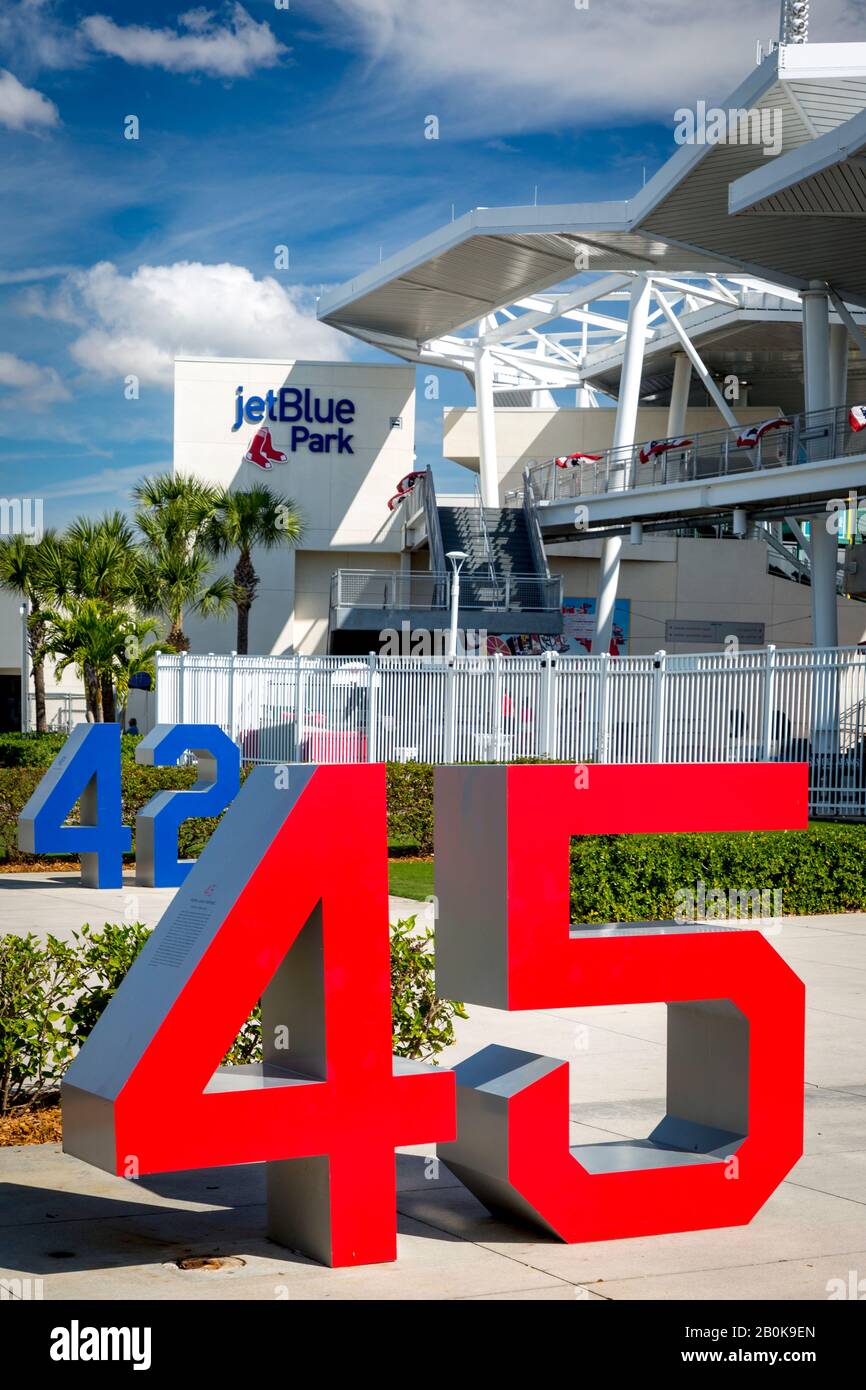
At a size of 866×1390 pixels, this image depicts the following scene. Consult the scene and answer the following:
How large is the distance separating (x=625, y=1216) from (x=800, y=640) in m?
47.2

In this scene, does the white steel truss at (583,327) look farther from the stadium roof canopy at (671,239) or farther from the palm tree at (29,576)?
the palm tree at (29,576)

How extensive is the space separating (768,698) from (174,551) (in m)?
18.3

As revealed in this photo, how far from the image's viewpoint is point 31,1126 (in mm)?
7184

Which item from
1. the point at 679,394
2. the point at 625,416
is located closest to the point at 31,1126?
the point at 625,416

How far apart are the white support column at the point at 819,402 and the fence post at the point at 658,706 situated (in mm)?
11026

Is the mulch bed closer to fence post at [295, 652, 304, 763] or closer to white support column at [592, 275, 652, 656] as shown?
fence post at [295, 652, 304, 763]

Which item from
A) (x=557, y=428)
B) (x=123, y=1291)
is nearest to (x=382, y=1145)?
(x=123, y=1291)

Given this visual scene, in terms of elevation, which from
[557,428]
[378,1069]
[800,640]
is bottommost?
[378,1069]

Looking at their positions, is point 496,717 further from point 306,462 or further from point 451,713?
point 306,462

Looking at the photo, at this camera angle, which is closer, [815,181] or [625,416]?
[815,181]

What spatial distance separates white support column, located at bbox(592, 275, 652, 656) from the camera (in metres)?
44.2

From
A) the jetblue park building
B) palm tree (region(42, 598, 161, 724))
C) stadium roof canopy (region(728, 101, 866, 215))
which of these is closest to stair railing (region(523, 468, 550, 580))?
the jetblue park building

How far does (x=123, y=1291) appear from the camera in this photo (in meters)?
4.97
